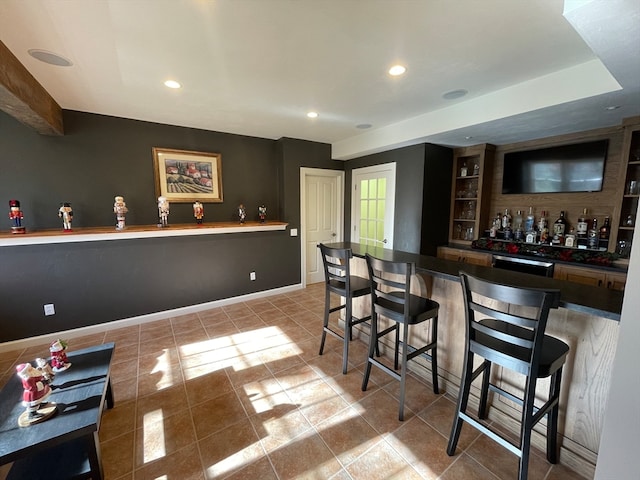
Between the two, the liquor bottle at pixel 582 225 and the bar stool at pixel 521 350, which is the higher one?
the liquor bottle at pixel 582 225

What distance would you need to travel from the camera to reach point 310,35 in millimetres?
1684

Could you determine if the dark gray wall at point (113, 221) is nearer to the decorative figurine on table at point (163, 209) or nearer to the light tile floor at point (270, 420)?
the decorative figurine on table at point (163, 209)

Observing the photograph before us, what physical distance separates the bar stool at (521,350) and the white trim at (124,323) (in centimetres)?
322

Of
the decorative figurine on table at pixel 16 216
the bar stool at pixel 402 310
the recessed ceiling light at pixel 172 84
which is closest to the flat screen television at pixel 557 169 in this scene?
the bar stool at pixel 402 310

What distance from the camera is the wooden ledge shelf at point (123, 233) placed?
263 centimetres

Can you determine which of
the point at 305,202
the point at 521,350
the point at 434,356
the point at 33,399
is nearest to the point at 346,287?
the point at 434,356

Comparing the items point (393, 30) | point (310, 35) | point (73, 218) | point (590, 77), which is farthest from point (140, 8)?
point (590, 77)

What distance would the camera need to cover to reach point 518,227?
3676 mm

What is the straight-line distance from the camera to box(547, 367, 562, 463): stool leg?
143 centimetres

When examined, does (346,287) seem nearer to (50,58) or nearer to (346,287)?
(346,287)

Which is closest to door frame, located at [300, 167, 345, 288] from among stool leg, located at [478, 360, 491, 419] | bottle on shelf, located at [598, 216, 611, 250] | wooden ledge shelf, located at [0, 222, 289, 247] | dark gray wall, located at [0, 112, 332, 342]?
dark gray wall, located at [0, 112, 332, 342]

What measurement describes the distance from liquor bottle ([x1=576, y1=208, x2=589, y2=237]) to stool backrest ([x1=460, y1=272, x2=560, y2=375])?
232cm

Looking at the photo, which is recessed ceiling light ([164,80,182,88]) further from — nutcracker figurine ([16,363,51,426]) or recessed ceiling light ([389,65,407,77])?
nutcracker figurine ([16,363,51,426])

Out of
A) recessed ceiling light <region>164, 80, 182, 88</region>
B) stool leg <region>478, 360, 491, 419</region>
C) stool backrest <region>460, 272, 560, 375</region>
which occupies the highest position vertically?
recessed ceiling light <region>164, 80, 182, 88</region>
